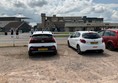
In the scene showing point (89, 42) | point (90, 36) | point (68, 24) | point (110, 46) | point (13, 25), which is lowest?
point (110, 46)

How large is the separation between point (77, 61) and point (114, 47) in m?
4.71

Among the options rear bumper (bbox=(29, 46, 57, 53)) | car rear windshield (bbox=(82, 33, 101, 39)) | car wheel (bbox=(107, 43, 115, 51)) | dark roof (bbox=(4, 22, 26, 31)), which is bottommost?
car wheel (bbox=(107, 43, 115, 51))

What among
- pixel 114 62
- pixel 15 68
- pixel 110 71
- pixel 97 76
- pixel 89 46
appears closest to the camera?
pixel 97 76

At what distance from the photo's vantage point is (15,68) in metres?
10.4

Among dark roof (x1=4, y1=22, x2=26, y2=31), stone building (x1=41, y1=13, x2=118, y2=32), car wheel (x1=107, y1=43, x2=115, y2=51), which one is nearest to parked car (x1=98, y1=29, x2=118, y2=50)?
car wheel (x1=107, y1=43, x2=115, y2=51)

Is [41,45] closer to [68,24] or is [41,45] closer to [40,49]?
[40,49]

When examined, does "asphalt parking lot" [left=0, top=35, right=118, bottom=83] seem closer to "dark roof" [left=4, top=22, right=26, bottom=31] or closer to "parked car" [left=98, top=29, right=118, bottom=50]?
"parked car" [left=98, top=29, right=118, bottom=50]

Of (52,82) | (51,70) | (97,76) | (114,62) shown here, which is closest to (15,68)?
(51,70)

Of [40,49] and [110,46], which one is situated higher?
[40,49]

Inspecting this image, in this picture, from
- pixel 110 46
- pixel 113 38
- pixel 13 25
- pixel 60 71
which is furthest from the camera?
pixel 13 25

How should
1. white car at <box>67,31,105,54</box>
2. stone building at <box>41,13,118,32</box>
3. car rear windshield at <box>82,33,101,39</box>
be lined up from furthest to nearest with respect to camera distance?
stone building at <box>41,13,118,32</box>, car rear windshield at <box>82,33,101,39</box>, white car at <box>67,31,105,54</box>

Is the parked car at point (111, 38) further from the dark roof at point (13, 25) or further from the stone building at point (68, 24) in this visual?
the dark roof at point (13, 25)

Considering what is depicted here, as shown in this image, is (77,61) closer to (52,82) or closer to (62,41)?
(52,82)

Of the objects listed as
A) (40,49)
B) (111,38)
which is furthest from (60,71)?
(111,38)
